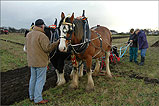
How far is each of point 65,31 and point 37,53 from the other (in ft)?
2.87

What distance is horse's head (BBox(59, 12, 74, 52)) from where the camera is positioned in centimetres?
285

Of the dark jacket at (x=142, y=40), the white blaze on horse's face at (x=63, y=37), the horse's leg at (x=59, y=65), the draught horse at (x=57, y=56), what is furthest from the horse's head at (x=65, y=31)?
the dark jacket at (x=142, y=40)

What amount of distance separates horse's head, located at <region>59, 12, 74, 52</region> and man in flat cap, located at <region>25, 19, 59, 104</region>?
0.25 metres

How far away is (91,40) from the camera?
3.85 m

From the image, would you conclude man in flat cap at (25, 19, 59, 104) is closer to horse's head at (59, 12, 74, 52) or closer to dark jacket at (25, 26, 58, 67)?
dark jacket at (25, 26, 58, 67)

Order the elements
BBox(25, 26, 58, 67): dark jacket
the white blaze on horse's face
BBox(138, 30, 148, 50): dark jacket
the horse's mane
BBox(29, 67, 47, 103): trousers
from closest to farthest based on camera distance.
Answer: the white blaze on horse's face → BBox(25, 26, 58, 67): dark jacket → BBox(29, 67, 47, 103): trousers → the horse's mane → BBox(138, 30, 148, 50): dark jacket

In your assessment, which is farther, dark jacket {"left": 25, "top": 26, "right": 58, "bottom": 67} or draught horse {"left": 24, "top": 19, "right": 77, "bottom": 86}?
draught horse {"left": 24, "top": 19, "right": 77, "bottom": 86}

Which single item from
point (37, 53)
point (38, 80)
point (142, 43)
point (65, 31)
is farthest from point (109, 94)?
point (142, 43)

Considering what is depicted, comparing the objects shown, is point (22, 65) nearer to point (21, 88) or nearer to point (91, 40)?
point (21, 88)

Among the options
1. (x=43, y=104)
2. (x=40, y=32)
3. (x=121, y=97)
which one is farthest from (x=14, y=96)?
(x=121, y=97)

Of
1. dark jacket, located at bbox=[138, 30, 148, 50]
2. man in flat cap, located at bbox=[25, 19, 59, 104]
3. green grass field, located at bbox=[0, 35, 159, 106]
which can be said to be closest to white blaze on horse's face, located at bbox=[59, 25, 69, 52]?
man in flat cap, located at bbox=[25, 19, 59, 104]

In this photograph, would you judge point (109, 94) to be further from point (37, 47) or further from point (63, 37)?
point (37, 47)

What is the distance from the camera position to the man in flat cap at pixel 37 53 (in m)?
2.98

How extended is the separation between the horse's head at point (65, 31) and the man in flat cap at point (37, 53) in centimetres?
25
